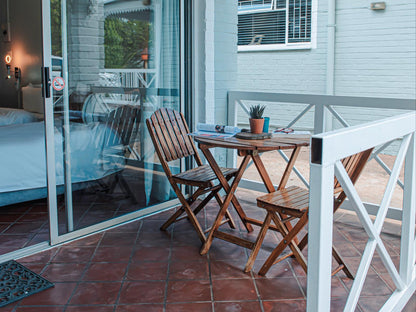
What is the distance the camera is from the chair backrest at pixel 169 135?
342 cm

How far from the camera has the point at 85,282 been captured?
2.75m

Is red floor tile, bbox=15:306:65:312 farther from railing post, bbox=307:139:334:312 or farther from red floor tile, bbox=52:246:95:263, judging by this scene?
railing post, bbox=307:139:334:312

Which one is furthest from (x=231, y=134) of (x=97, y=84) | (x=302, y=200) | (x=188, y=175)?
(x=97, y=84)

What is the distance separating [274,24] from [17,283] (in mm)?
5659

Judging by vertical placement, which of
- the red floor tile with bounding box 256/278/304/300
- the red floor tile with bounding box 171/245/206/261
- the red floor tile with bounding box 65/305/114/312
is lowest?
the red floor tile with bounding box 65/305/114/312

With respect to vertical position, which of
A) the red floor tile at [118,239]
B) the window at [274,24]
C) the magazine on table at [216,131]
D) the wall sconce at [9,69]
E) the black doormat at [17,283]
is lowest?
the black doormat at [17,283]

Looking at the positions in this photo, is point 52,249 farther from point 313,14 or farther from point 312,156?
point 313,14

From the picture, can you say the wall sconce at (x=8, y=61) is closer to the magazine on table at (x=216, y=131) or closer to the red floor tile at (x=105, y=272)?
the magazine on table at (x=216, y=131)

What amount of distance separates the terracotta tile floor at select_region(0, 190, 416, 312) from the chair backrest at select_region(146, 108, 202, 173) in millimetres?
604

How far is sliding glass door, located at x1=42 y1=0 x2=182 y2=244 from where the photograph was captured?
3.17 m

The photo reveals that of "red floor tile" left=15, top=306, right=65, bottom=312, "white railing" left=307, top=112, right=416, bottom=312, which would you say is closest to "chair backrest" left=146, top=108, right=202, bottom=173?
"red floor tile" left=15, top=306, right=65, bottom=312

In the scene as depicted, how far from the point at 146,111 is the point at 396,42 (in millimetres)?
4065

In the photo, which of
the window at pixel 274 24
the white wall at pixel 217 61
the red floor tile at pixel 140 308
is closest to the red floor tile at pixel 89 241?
the red floor tile at pixel 140 308

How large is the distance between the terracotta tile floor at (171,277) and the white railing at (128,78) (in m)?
1.11
